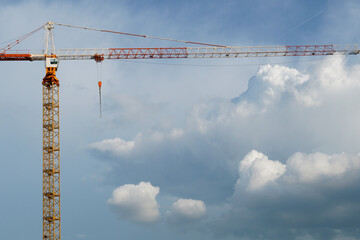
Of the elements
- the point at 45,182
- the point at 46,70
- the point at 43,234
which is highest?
the point at 46,70

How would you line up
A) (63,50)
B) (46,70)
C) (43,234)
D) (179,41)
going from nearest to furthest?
(43,234) < (46,70) < (63,50) < (179,41)

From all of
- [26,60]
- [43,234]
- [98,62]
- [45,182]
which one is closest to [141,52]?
[98,62]

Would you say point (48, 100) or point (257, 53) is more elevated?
point (257, 53)

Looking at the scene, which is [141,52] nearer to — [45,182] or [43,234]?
[45,182]

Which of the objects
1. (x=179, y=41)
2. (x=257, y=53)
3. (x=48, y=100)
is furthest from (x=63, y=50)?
(x=257, y=53)

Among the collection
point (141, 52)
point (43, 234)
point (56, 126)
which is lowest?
point (43, 234)

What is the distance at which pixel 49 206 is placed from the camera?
5020 inches

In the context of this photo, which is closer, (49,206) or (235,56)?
(49,206)

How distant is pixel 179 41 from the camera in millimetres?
157125

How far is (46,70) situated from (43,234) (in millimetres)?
42199

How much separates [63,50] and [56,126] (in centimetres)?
2651

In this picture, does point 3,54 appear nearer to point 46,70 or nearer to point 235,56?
point 46,70

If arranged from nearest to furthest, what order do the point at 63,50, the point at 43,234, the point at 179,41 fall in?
the point at 43,234
the point at 63,50
the point at 179,41

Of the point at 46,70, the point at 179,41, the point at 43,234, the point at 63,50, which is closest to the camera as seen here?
Answer: the point at 43,234
